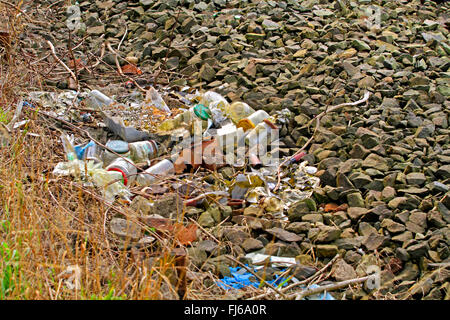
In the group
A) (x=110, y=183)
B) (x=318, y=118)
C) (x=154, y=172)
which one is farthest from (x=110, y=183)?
(x=318, y=118)

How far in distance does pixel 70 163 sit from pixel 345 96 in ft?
7.42

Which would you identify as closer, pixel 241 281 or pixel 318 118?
pixel 241 281

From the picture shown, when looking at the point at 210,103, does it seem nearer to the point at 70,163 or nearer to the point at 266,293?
the point at 70,163

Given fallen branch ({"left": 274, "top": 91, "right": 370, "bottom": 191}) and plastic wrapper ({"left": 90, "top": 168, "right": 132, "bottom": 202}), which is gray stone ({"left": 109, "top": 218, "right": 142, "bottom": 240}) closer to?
plastic wrapper ({"left": 90, "top": 168, "right": 132, "bottom": 202})

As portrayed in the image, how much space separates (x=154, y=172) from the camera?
368cm

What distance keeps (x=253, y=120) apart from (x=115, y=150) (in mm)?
1114

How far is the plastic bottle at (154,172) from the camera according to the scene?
11.9ft

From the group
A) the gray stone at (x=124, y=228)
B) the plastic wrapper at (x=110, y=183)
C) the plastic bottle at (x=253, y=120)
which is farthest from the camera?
the plastic bottle at (x=253, y=120)

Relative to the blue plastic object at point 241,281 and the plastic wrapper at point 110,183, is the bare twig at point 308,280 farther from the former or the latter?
the plastic wrapper at point 110,183

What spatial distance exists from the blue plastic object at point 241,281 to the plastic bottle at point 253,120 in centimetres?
158

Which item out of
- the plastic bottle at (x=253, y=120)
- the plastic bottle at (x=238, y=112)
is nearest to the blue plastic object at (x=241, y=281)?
the plastic bottle at (x=253, y=120)

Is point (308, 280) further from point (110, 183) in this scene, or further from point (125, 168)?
point (125, 168)

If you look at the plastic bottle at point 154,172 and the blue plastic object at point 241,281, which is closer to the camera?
the blue plastic object at point 241,281

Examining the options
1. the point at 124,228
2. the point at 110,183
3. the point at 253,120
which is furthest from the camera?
the point at 253,120
